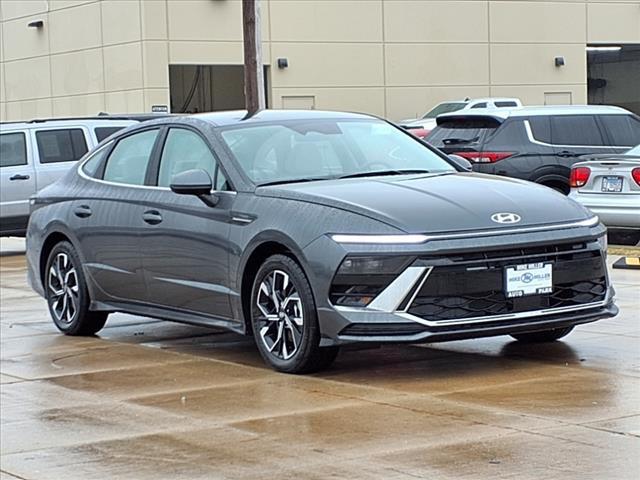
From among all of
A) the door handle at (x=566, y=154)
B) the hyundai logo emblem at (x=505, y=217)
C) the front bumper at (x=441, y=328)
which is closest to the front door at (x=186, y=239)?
the front bumper at (x=441, y=328)

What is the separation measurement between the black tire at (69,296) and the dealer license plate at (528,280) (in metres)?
3.71

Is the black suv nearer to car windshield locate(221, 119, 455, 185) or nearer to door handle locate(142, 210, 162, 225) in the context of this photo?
car windshield locate(221, 119, 455, 185)

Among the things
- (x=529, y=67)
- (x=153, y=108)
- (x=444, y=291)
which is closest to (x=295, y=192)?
(x=444, y=291)

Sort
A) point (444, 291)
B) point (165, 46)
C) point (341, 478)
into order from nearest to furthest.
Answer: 1. point (341, 478)
2. point (444, 291)
3. point (165, 46)

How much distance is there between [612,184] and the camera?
50.2ft

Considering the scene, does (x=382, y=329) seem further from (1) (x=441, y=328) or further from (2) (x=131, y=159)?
(2) (x=131, y=159)

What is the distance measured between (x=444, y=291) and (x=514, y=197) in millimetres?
924

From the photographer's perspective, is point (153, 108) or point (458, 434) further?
point (153, 108)

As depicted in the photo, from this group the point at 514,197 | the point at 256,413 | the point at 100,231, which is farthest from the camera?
the point at 100,231

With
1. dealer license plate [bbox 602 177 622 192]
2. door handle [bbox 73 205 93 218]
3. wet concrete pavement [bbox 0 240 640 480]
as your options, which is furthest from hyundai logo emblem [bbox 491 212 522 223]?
dealer license plate [bbox 602 177 622 192]

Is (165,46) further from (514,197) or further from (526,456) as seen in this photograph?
(526,456)

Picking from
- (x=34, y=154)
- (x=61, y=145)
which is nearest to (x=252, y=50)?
(x=61, y=145)

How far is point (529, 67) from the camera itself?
1656 inches

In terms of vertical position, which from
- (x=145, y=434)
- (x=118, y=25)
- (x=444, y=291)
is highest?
(x=118, y=25)
